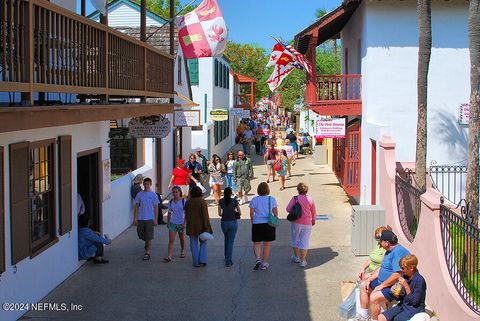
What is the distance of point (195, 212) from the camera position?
11008 mm

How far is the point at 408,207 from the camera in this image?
1157cm

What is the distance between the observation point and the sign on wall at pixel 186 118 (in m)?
20.3

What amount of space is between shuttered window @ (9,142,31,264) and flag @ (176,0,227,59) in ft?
21.7

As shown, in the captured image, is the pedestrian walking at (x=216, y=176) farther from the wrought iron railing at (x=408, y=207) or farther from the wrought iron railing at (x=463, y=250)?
the wrought iron railing at (x=463, y=250)

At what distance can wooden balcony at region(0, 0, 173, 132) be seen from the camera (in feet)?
21.2

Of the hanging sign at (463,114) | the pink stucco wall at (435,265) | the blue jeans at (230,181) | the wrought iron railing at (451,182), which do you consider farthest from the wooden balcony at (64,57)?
the hanging sign at (463,114)

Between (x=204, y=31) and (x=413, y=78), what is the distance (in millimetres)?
6064

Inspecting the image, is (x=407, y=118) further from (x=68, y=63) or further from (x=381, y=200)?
(x=68, y=63)

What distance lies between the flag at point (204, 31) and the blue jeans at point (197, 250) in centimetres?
480

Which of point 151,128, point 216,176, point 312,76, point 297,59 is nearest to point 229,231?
point 151,128

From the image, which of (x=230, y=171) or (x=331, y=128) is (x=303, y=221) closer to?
(x=230, y=171)

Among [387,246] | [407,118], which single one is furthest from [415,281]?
[407,118]

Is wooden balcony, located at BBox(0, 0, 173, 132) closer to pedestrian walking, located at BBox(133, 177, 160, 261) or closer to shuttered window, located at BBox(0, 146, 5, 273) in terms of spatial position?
shuttered window, located at BBox(0, 146, 5, 273)

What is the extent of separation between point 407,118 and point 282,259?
6903 mm
